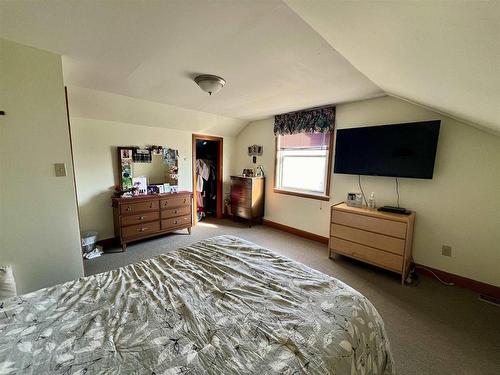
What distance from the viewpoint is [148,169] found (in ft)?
11.9

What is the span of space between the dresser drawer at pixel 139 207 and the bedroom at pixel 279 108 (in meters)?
0.50

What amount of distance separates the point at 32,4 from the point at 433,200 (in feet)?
12.7

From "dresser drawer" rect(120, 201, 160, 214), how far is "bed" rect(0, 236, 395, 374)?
1.92 metres

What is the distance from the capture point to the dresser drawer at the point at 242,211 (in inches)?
164

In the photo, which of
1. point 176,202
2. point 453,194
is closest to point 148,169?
point 176,202

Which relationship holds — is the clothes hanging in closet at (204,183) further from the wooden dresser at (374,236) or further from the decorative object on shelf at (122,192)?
the wooden dresser at (374,236)

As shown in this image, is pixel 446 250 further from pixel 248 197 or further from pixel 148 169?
pixel 148 169

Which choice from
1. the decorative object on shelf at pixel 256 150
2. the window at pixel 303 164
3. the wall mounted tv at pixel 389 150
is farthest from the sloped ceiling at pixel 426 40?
the decorative object on shelf at pixel 256 150

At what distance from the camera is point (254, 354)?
2.59 feet

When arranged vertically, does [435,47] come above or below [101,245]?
above

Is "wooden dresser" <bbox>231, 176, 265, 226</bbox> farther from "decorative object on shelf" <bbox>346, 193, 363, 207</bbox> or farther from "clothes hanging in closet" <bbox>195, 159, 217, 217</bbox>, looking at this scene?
"decorative object on shelf" <bbox>346, 193, 363, 207</bbox>

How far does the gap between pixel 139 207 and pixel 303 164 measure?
9.37 feet

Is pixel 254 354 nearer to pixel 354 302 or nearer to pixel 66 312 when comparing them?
pixel 354 302

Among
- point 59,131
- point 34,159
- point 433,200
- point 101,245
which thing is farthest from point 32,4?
point 433,200
